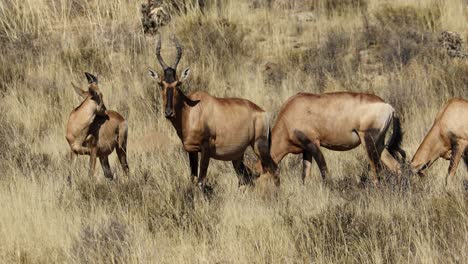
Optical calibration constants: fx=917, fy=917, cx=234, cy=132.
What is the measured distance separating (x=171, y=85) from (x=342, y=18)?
994 centimetres

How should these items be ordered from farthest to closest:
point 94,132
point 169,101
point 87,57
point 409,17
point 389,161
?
point 409,17 < point 87,57 < point 94,132 < point 389,161 < point 169,101

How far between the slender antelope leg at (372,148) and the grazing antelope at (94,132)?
122 inches

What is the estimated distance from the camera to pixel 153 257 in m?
7.75

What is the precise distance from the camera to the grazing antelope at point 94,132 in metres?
12.2

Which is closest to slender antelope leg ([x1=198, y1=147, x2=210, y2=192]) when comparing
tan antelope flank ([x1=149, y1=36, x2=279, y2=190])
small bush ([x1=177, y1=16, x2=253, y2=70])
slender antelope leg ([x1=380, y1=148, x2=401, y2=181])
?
tan antelope flank ([x1=149, y1=36, x2=279, y2=190])

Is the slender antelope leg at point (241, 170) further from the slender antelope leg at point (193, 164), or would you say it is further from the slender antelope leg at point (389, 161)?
the slender antelope leg at point (389, 161)

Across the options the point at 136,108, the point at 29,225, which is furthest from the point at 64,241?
the point at 136,108

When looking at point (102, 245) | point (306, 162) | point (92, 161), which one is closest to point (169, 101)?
point (92, 161)

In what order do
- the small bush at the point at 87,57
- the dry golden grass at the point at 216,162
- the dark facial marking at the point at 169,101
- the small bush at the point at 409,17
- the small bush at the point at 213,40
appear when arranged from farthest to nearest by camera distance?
the small bush at the point at 409,17 < the small bush at the point at 213,40 < the small bush at the point at 87,57 < the dark facial marking at the point at 169,101 < the dry golden grass at the point at 216,162

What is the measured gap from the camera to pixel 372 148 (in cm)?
1152

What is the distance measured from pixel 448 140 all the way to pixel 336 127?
145 cm

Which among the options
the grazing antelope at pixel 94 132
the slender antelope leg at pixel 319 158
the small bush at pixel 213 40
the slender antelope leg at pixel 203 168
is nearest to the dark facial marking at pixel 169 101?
the slender antelope leg at pixel 203 168

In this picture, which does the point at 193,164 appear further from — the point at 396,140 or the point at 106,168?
the point at 396,140

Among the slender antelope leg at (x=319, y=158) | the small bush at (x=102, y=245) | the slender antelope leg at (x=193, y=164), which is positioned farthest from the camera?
the slender antelope leg at (x=319, y=158)
